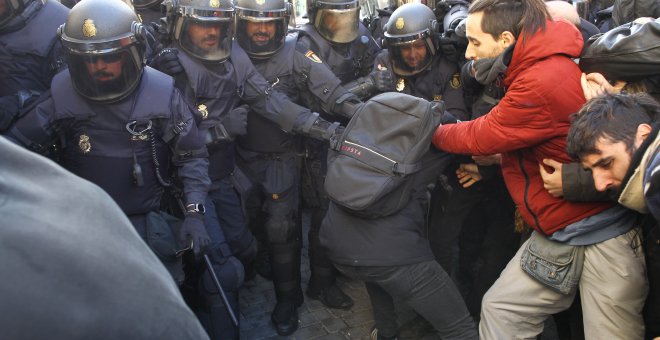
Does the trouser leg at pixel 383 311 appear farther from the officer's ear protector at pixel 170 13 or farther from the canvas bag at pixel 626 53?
the officer's ear protector at pixel 170 13

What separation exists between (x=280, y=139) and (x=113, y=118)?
1.47m

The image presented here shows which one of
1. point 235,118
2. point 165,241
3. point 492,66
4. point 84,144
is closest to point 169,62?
point 235,118

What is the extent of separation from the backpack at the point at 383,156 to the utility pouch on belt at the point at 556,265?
28.8 inches

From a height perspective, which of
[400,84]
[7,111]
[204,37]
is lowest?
[400,84]

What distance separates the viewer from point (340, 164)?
123 inches

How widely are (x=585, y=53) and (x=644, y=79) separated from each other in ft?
0.96

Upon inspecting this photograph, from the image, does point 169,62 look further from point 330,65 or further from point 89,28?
point 330,65

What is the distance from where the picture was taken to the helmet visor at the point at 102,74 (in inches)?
122

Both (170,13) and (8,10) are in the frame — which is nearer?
(8,10)

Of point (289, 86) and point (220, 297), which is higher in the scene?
point (289, 86)

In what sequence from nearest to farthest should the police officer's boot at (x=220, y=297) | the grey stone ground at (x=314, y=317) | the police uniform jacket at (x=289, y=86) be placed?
the police officer's boot at (x=220, y=297) < the grey stone ground at (x=314, y=317) < the police uniform jacket at (x=289, y=86)

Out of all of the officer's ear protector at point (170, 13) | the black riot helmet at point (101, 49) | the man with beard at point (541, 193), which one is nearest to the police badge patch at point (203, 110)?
the officer's ear protector at point (170, 13)

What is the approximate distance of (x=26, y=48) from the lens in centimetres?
381

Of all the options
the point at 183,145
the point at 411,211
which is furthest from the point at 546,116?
the point at 183,145
